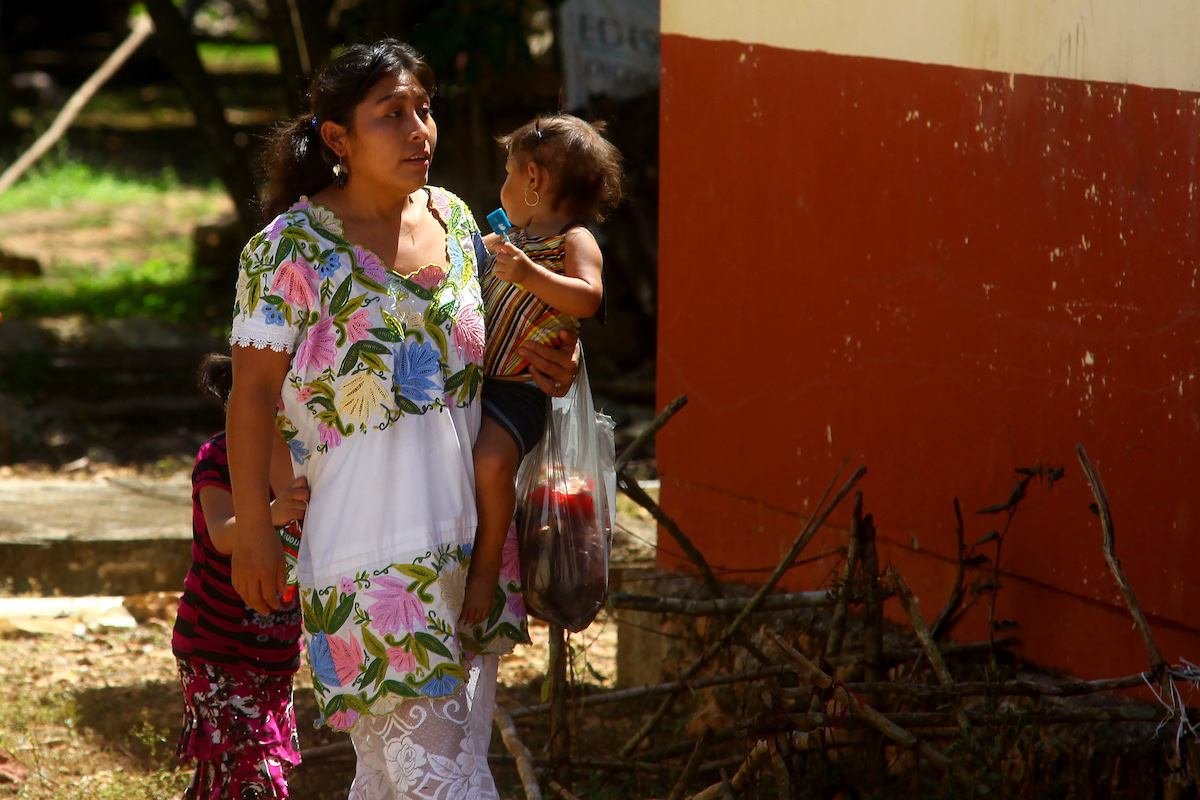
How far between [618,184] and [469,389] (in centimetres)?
56

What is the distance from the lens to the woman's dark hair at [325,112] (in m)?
2.48

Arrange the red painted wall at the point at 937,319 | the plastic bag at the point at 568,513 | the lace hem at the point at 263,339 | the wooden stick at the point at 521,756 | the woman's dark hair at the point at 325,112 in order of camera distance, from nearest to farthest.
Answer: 1. the lace hem at the point at 263,339
2. the woman's dark hair at the point at 325,112
3. the plastic bag at the point at 568,513
4. the red painted wall at the point at 937,319
5. the wooden stick at the point at 521,756

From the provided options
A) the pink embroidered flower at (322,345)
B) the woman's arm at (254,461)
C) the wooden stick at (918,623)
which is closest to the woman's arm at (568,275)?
the pink embroidered flower at (322,345)

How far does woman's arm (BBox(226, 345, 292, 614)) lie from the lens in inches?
93.8

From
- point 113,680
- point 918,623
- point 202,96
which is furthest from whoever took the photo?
point 202,96

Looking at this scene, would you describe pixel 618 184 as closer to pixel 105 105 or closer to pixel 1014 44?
pixel 1014 44

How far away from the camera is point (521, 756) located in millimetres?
3352

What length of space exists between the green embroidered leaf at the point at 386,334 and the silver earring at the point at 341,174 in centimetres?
31

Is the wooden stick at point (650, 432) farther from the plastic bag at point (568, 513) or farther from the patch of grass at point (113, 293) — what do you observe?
the patch of grass at point (113, 293)

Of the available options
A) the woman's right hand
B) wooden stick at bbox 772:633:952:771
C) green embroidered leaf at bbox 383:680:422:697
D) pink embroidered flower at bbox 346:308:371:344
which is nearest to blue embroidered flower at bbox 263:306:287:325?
pink embroidered flower at bbox 346:308:371:344

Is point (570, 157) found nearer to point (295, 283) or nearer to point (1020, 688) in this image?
point (295, 283)

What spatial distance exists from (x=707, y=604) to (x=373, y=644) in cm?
131

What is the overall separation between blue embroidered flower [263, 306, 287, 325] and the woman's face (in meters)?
0.32

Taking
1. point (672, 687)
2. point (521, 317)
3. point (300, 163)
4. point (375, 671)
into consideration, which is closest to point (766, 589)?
point (672, 687)
